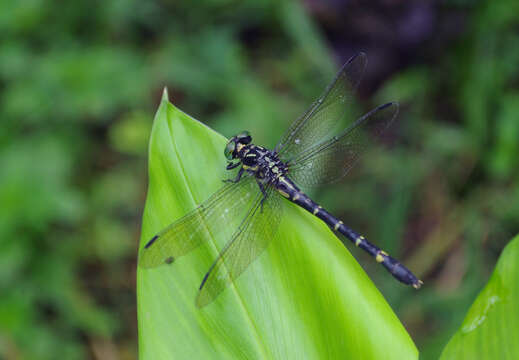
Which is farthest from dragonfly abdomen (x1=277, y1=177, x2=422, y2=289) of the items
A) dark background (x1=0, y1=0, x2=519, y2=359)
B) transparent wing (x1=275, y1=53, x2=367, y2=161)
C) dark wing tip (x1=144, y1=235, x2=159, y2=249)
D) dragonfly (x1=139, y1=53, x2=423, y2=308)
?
dark background (x1=0, y1=0, x2=519, y2=359)

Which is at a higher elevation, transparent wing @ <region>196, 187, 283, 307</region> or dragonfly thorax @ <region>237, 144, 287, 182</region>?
dragonfly thorax @ <region>237, 144, 287, 182</region>

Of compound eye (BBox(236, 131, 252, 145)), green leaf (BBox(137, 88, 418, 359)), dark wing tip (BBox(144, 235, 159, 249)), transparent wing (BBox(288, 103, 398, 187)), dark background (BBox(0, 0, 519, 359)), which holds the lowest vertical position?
green leaf (BBox(137, 88, 418, 359))

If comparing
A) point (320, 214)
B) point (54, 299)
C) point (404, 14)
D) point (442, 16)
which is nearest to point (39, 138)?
point (54, 299)

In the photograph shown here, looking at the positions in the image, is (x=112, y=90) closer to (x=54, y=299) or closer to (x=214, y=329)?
(x=54, y=299)

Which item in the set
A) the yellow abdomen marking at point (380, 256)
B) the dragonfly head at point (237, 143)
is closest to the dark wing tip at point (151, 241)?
the dragonfly head at point (237, 143)

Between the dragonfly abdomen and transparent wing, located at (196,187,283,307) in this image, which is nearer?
transparent wing, located at (196,187,283,307)

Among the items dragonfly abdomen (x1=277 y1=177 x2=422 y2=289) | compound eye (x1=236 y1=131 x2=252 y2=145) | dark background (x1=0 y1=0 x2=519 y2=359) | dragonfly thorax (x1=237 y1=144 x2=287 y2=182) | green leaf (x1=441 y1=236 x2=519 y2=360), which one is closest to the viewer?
green leaf (x1=441 y1=236 x2=519 y2=360)

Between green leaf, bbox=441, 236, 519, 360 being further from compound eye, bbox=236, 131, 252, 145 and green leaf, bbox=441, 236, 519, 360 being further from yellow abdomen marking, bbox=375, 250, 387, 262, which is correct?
compound eye, bbox=236, 131, 252, 145
